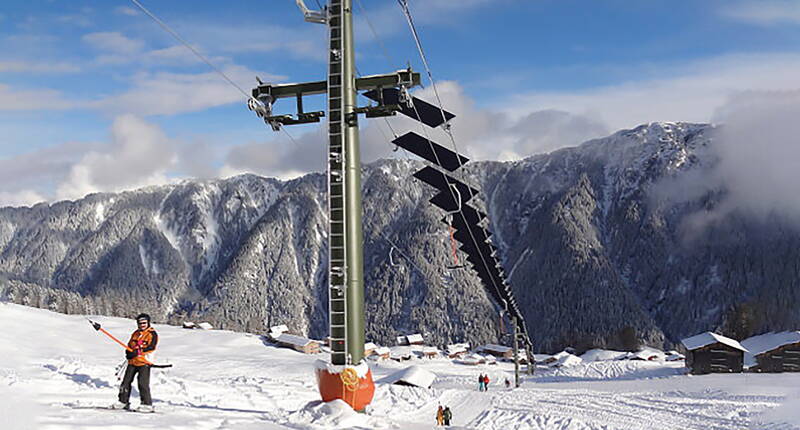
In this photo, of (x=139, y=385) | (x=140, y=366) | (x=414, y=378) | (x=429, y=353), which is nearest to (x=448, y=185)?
(x=140, y=366)

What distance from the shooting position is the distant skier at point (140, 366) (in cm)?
1218

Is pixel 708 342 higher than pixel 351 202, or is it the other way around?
pixel 351 202

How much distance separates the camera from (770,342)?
74.8 m

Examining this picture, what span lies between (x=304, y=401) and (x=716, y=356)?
2526 inches

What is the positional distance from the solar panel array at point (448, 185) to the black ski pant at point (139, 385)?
8.60 meters

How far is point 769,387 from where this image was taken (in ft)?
130

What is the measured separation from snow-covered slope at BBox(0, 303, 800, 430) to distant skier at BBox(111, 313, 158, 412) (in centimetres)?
52

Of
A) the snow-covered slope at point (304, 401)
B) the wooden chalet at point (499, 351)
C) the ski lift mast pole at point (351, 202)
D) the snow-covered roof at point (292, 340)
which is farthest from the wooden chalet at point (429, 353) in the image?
the ski lift mast pole at point (351, 202)

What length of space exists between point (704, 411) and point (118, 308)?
496ft

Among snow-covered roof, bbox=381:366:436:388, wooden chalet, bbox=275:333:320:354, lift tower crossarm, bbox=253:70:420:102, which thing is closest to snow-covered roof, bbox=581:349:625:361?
wooden chalet, bbox=275:333:320:354

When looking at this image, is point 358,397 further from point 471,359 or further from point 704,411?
point 471,359

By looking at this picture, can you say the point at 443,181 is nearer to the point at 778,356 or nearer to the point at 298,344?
the point at 778,356

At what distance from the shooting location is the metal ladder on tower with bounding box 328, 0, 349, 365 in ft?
42.7

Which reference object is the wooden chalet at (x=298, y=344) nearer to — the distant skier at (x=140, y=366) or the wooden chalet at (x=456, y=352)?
the wooden chalet at (x=456, y=352)
